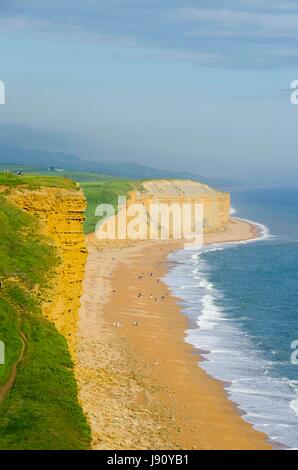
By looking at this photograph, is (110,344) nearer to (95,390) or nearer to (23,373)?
(95,390)

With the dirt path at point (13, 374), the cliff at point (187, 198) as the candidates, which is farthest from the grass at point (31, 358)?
the cliff at point (187, 198)

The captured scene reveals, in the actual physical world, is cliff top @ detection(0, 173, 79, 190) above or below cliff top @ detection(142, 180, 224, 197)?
above

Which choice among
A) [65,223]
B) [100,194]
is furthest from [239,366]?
[100,194]

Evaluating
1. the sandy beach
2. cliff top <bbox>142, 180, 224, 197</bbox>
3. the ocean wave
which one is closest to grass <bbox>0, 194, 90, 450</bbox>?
the sandy beach

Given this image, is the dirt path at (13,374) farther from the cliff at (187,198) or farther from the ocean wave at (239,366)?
the cliff at (187,198)

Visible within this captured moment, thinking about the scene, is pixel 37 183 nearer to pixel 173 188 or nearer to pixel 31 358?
pixel 31 358

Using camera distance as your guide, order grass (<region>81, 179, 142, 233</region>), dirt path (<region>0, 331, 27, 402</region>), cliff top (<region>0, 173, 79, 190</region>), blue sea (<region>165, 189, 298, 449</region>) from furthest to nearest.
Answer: grass (<region>81, 179, 142, 233</region>) < cliff top (<region>0, 173, 79, 190</region>) < blue sea (<region>165, 189, 298, 449</region>) < dirt path (<region>0, 331, 27, 402</region>)

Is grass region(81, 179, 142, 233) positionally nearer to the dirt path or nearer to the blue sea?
the blue sea
